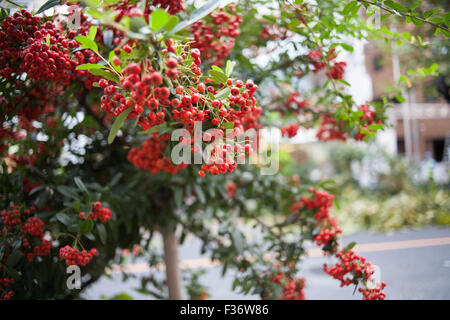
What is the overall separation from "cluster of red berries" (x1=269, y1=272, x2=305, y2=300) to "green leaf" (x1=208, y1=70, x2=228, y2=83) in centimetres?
130

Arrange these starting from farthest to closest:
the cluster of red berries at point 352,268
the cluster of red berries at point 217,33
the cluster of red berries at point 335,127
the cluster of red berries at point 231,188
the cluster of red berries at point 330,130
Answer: the cluster of red berries at point 231,188 < the cluster of red berries at point 330,130 < the cluster of red berries at point 335,127 < the cluster of red berries at point 217,33 < the cluster of red berries at point 352,268

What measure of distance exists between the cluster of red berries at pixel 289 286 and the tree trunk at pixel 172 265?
748 mm

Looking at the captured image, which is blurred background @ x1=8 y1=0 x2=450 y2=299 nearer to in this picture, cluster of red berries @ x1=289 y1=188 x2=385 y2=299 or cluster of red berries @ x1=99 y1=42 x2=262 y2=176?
cluster of red berries @ x1=289 y1=188 x2=385 y2=299

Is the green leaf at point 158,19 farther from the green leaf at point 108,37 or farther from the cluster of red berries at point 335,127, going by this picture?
the cluster of red berries at point 335,127

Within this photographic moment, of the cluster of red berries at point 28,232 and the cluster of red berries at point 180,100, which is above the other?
the cluster of red berries at point 180,100

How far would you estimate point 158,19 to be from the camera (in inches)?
28.5

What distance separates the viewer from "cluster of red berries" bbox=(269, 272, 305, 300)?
184 centimetres

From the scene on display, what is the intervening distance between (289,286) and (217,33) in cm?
142

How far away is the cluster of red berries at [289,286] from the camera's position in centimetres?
184

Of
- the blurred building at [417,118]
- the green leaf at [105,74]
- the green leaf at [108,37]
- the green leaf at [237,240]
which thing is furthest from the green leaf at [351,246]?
the blurred building at [417,118]

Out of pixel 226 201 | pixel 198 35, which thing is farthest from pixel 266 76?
pixel 226 201

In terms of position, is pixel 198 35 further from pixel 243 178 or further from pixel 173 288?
pixel 173 288

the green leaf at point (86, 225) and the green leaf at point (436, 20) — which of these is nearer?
the green leaf at point (436, 20)
